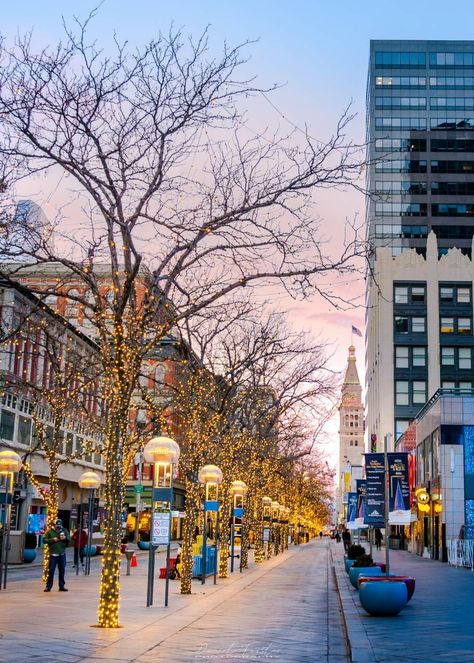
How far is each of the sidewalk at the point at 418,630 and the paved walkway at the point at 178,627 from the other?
0.44m

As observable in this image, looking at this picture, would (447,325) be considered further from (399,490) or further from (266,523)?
(399,490)

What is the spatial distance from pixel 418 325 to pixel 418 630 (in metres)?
82.5

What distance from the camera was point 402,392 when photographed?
3784 inches

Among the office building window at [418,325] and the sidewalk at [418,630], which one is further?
the office building window at [418,325]

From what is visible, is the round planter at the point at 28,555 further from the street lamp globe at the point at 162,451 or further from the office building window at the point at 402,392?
the office building window at the point at 402,392

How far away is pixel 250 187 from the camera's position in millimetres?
16656

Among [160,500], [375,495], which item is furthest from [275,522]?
[160,500]

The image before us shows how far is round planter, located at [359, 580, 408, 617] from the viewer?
1738 cm

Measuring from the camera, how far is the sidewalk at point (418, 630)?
12.1 metres

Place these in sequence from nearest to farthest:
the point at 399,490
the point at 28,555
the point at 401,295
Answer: the point at 399,490, the point at 28,555, the point at 401,295

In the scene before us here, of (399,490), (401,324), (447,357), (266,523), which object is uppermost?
(401,324)

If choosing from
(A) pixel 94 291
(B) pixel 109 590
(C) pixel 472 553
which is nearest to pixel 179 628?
(B) pixel 109 590

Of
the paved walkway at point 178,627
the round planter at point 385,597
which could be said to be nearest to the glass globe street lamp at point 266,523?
the paved walkway at point 178,627

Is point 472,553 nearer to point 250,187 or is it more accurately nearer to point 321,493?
point 250,187
